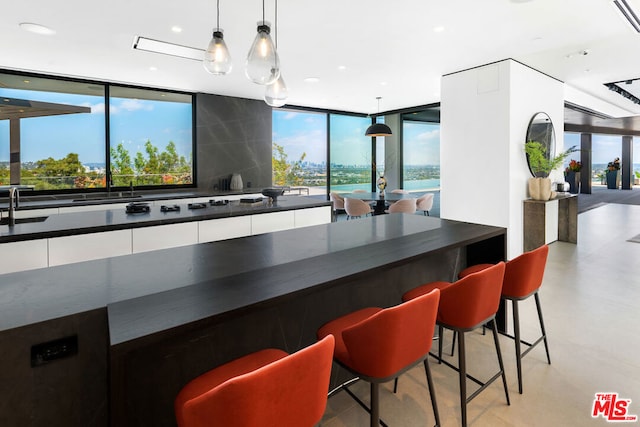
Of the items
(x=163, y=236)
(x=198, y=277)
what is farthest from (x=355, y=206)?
(x=198, y=277)

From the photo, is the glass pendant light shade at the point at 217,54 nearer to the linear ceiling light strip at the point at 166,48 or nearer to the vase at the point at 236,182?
the linear ceiling light strip at the point at 166,48

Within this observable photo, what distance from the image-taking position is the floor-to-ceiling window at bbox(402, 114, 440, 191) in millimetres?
8203

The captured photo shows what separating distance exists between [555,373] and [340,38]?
3.52m

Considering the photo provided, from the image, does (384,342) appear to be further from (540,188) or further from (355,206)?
(355,206)

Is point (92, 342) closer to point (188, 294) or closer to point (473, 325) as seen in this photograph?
point (188, 294)

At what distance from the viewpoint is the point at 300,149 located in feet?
25.9

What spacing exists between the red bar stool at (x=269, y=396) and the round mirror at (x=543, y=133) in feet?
17.3

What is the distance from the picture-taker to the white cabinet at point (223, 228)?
3301mm

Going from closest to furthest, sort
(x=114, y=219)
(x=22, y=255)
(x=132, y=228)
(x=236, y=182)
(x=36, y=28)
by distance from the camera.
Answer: (x=22, y=255), (x=132, y=228), (x=114, y=219), (x=36, y=28), (x=236, y=182)

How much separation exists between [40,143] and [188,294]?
5.17 metres

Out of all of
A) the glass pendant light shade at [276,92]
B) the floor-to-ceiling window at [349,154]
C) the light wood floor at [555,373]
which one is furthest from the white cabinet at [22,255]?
the floor-to-ceiling window at [349,154]

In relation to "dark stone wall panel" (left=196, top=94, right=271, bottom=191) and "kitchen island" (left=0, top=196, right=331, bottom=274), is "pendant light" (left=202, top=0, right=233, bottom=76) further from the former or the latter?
"dark stone wall panel" (left=196, top=94, right=271, bottom=191)

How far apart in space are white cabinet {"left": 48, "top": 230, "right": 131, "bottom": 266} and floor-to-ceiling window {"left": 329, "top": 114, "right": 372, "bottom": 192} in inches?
239

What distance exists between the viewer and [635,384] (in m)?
2.18
